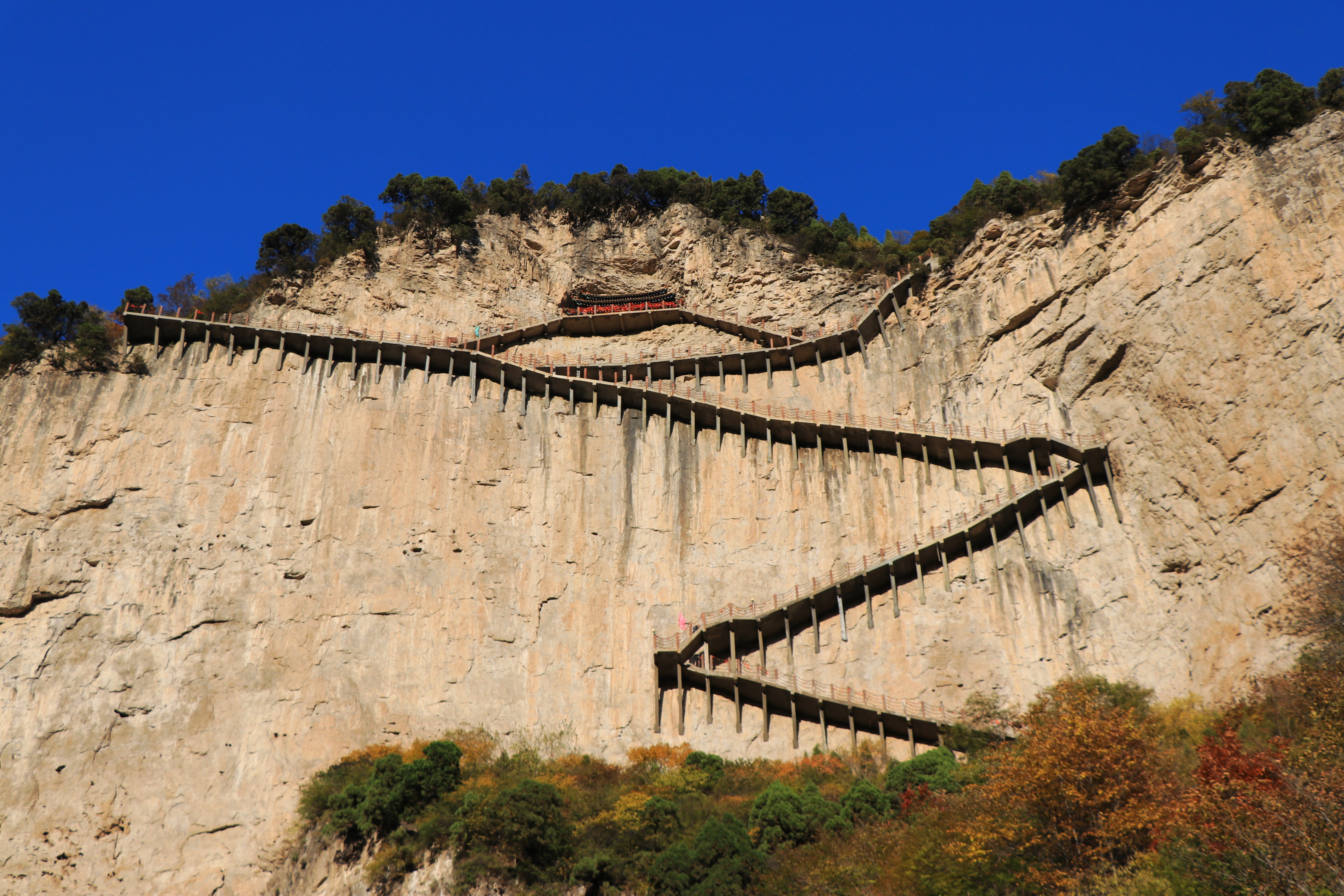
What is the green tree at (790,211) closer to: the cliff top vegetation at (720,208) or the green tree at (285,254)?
the cliff top vegetation at (720,208)

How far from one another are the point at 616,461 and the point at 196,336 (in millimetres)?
16570

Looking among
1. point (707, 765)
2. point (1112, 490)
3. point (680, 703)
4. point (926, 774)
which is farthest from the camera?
point (1112, 490)

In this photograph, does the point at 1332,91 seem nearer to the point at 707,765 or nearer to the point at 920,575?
the point at 920,575

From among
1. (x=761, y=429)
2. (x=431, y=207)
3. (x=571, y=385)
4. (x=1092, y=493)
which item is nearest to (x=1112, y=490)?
(x=1092, y=493)

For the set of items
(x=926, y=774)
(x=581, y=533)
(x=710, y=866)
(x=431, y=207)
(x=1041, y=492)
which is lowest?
(x=710, y=866)

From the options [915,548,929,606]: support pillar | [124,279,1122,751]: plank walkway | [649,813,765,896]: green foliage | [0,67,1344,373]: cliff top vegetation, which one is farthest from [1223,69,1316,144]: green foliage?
[649,813,765,896]: green foliage

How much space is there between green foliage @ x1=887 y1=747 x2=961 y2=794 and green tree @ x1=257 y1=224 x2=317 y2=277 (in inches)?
1207

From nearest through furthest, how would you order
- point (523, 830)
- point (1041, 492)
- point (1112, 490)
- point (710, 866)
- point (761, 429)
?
point (710, 866) → point (523, 830) → point (1112, 490) → point (1041, 492) → point (761, 429)

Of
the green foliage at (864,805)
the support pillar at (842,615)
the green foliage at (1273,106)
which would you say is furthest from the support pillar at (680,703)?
the green foliage at (1273,106)

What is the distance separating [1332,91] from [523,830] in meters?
33.7

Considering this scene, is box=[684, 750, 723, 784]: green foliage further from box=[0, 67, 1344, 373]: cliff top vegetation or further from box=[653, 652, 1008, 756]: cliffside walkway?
box=[0, 67, 1344, 373]: cliff top vegetation

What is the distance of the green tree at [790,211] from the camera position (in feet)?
162

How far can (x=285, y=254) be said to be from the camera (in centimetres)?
4531

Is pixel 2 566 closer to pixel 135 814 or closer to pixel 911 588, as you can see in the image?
pixel 135 814
